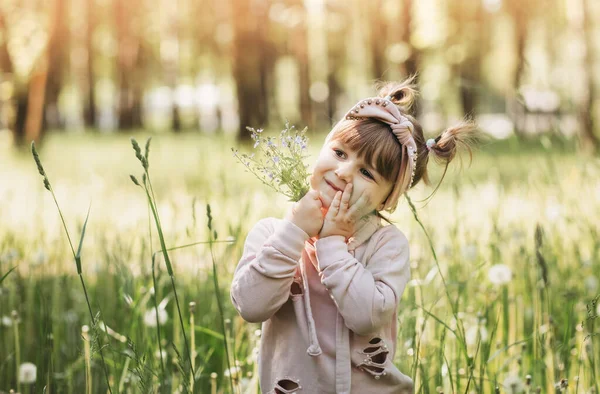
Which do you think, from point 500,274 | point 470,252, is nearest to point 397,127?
point 500,274

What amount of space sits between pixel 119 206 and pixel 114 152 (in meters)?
9.26

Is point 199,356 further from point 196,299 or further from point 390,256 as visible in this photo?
point 390,256

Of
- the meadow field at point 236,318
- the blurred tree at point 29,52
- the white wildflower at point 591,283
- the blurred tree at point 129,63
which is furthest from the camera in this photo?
the blurred tree at point 129,63

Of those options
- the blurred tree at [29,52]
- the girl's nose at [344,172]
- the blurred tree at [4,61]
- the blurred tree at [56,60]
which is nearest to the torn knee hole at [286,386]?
the girl's nose at [344,172]

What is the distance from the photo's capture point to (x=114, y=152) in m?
15.9

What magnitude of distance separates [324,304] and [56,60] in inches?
866

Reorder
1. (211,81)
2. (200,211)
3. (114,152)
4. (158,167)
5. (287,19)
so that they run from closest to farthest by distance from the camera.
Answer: (200,211) < (158,167) < (114,152) < (287,19) < (211,81)

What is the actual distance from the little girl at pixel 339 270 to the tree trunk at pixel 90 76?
25088mm

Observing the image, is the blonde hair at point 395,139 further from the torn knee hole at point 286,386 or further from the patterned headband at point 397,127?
the torn knee hole at point 286,386

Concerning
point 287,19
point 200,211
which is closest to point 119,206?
point 200,211

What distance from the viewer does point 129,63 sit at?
27719 millimetres

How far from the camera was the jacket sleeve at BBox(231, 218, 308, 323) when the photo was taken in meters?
1.78

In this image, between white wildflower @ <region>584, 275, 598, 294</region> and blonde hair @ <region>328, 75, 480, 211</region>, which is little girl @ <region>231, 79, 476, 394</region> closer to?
blonde hair @ <region>328, 75, 480, 211</region>

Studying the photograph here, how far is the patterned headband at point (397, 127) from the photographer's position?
1913mm
